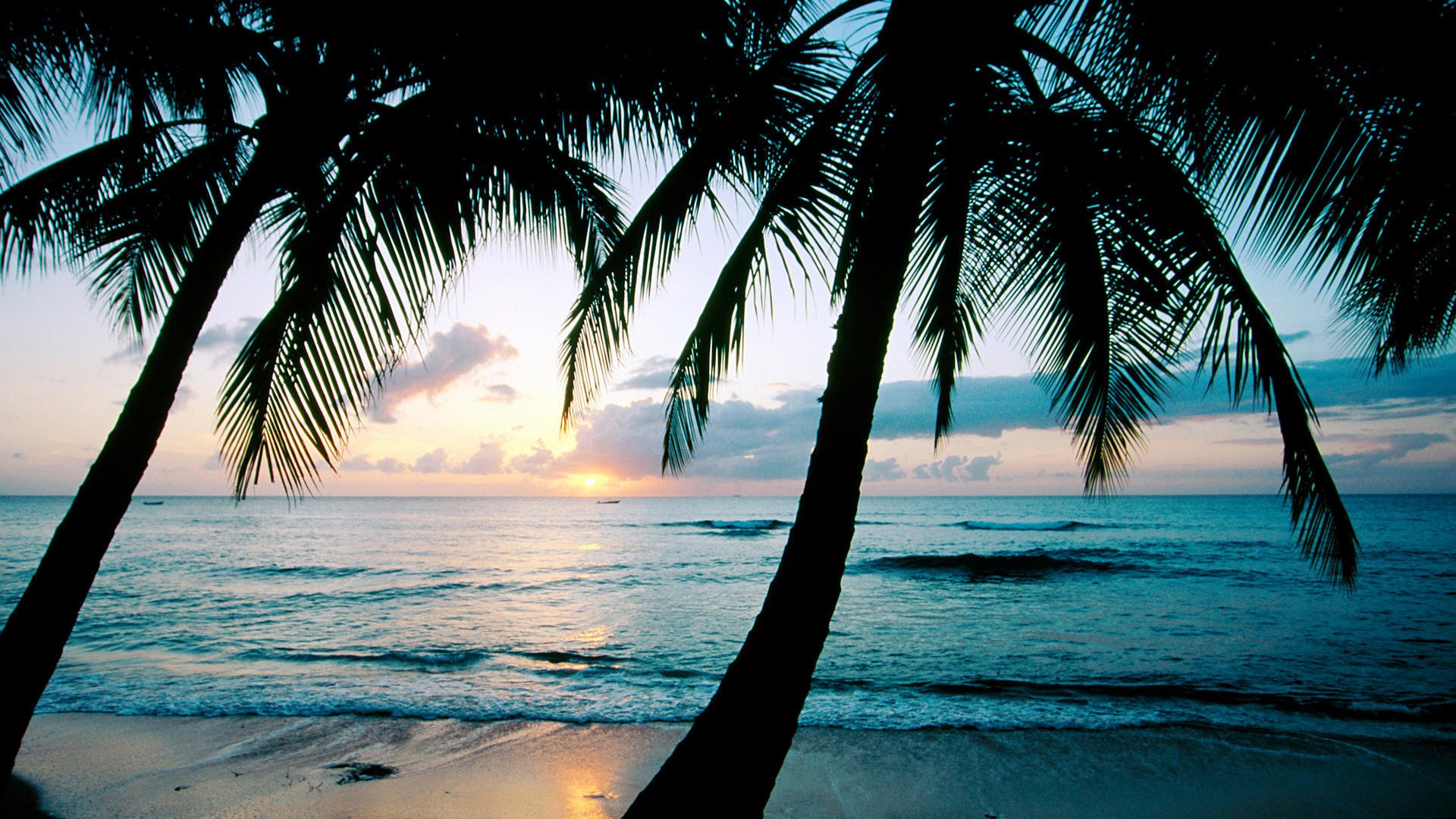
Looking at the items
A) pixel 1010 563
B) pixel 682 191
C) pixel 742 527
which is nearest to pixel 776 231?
pixel 682 191

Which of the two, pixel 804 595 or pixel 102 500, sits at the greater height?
→ pixel 102 500

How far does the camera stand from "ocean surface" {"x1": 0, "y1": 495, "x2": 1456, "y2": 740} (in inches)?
281

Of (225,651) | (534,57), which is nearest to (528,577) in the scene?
(225,651)

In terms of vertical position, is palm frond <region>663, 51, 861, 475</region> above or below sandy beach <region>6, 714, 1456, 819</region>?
above

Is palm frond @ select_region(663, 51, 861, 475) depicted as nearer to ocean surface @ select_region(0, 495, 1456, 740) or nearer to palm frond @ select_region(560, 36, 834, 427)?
palm frond @ select_region(560, 36, 834, 427)

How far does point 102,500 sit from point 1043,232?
4.14 m

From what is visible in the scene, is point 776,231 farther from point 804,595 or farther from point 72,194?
point 72,194

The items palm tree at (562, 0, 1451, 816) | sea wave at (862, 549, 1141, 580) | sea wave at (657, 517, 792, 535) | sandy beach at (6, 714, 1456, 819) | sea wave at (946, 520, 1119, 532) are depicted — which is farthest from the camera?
sea wave at (657, 517, 792, 535)

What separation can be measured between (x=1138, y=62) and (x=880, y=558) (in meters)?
23.3

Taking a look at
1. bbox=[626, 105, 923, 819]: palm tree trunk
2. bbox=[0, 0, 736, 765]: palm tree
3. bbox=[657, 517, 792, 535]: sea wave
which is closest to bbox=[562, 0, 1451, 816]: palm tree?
bbox=[626, 105, 923, 819]: palm tree trunk

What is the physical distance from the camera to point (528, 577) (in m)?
19.8

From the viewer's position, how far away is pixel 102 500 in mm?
2531

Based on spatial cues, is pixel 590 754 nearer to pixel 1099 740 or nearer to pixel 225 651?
pixel 1099 740

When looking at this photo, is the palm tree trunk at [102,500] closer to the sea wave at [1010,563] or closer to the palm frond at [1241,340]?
the palm frond at [1241,340]
